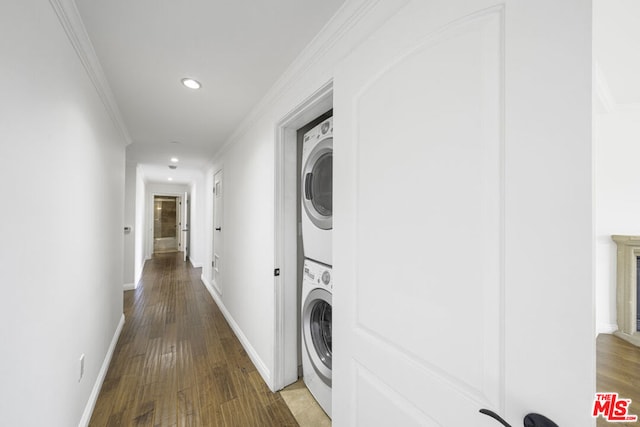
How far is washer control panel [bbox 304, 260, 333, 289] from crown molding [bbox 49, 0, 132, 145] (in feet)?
5.82

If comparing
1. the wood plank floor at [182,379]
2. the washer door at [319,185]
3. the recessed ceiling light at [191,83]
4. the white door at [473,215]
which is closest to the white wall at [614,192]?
the washer door at [319,185]

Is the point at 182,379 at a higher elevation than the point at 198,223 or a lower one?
lower

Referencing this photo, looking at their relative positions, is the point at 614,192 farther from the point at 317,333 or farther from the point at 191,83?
the point at 191,83

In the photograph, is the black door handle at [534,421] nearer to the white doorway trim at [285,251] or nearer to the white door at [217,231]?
the white doorway trim at [285,251]

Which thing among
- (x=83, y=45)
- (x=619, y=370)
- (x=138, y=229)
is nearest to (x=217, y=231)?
(x=138, y=229)

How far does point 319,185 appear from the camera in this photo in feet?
5.64

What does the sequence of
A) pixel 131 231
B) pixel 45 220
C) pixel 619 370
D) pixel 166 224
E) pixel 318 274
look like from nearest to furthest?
pixel 45 220 < pixel 318 274 < pixel 619 370 < pixel 131 231 < pixel 166 224

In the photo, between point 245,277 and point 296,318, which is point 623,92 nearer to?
point 296,318

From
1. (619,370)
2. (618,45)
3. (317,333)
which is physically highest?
(618,45)

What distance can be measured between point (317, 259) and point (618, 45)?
2.60 metres

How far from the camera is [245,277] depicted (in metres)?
2.54

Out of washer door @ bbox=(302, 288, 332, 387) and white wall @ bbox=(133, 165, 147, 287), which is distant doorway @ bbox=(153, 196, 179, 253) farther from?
washer door @ bbox=(302, 288, 332, 387)

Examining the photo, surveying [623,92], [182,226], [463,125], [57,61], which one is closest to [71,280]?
[57,61]

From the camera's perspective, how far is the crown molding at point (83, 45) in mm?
1073
